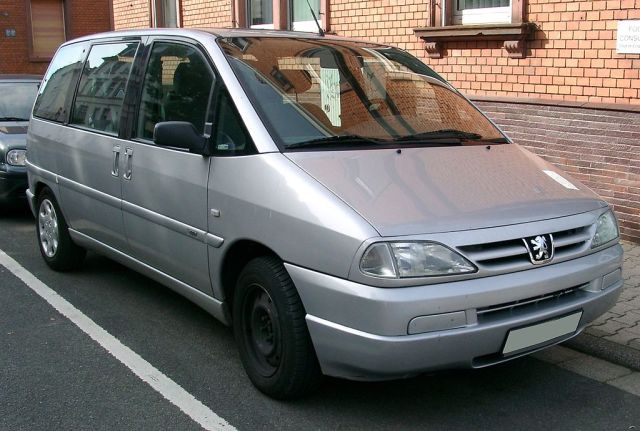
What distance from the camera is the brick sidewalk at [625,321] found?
15.3ft

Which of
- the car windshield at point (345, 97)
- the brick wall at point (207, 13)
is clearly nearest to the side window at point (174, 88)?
the car windshield at point (345, 97)

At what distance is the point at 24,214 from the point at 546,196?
702 centimetres

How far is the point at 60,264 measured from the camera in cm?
628

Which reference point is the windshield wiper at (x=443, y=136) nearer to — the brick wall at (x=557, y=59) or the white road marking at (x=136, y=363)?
the white road marking at (x=136, y=363)

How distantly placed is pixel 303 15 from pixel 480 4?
3.84 metres

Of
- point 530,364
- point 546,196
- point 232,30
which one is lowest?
point 530,364

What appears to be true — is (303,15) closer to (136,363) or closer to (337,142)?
(337,142)

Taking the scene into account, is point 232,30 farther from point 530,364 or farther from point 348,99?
point 530,364

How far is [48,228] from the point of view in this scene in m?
6.43

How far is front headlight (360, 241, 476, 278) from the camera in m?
3.27

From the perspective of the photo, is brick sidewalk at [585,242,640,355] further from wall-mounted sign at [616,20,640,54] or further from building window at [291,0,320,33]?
building window at [291,0,320,33]

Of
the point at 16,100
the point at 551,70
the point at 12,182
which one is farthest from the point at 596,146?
the point at 16,100

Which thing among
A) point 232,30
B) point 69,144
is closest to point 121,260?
point 69,144

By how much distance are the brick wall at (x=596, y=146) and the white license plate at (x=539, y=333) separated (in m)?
3.45
